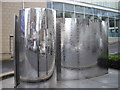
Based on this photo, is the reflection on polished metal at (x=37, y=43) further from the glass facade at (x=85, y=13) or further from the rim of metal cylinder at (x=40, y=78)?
the glass facade at (x=85, y=13)

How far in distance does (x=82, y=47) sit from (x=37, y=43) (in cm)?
235

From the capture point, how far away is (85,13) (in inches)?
873

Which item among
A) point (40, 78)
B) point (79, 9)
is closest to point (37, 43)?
point (40, 78)

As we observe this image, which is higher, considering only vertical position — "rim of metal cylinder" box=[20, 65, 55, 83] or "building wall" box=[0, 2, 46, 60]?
"building wall" box=[0, 2, 46, 60]

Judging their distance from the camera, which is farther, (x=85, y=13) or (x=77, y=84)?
(x=85, y=13)

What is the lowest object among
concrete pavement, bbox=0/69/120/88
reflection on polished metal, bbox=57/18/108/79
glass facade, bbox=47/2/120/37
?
concrete pavement, bbox=0/69/120/88

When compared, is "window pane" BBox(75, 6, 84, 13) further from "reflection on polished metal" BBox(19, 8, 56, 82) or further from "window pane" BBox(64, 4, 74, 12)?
"reflection on polished metal" BBox(19, 8, 56, 82)

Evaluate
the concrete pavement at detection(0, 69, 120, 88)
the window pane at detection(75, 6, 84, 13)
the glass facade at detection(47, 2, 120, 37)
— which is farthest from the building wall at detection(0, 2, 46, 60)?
the concrete pavement at detection(0, 69, 120, 88)

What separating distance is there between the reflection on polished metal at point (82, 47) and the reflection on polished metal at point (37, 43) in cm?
136

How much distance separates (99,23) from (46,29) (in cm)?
313

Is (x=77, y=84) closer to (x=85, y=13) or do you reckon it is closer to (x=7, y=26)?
(x=7, y=26)

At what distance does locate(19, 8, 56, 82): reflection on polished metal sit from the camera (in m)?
5.63

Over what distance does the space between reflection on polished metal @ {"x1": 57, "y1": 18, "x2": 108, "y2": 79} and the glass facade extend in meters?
12.1

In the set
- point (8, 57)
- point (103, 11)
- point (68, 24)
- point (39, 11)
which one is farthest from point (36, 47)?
point (103, 11)
